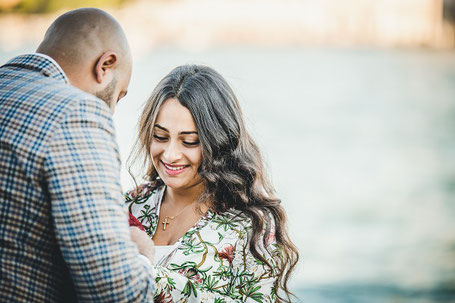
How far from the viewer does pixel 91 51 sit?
180 cm

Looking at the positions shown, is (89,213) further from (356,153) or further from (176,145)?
(356,153)

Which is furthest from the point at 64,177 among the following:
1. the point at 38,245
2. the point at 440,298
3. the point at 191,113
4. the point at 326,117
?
the point at 326,117

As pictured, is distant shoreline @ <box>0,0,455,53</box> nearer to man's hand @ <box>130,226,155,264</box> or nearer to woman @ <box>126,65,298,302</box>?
woman @ <box>126,65,298,302</box>

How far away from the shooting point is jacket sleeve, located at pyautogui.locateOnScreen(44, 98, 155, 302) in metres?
1.49

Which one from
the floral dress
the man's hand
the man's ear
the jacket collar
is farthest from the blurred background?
the jacket collar

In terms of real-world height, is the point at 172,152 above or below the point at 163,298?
above

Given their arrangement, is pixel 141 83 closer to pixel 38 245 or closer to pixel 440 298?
pixel 440 298

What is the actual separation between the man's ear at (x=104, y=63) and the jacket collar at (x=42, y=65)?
3.7 inches

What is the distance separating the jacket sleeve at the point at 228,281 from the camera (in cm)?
211

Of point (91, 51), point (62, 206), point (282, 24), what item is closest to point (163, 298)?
point (62, 206)

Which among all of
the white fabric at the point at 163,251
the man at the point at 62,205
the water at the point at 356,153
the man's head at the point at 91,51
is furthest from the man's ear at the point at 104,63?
the water at the point at 356,153

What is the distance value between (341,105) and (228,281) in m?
18.3

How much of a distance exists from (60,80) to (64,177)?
0.33m

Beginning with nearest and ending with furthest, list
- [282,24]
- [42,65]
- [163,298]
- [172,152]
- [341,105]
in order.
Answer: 1. [42,65]
2. [163,298]
3. [172,152]
4. [282,24]
5. [341,105]
